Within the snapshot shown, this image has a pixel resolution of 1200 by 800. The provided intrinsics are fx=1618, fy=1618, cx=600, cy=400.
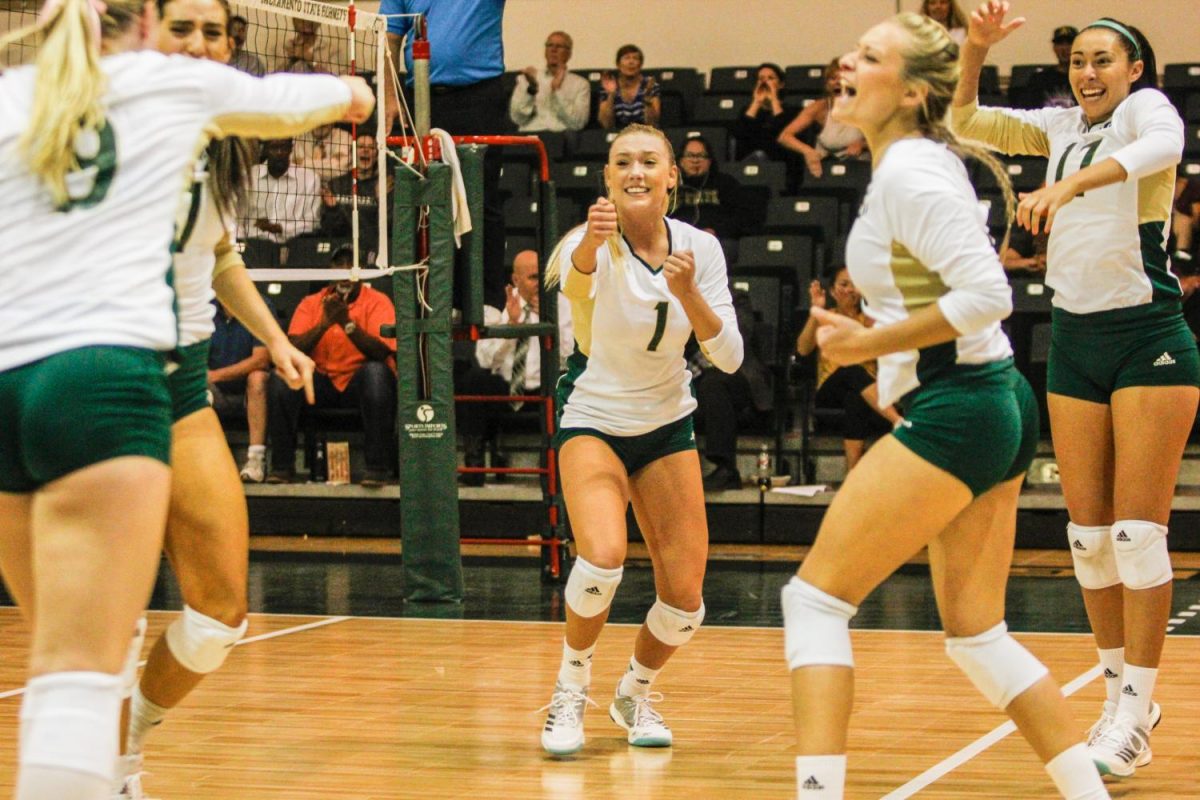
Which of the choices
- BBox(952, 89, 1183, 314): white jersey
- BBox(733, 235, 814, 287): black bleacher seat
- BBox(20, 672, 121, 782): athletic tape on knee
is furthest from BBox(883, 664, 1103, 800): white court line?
BBox(733, 235, 814, 287): black bleacher seat

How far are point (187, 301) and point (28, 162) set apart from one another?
1098 millimetres

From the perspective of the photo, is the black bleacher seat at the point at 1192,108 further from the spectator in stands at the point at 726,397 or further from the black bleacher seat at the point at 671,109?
the spectator in stands at the point at 726,397

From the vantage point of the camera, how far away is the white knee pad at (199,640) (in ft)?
11.9

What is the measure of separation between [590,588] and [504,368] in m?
5.29

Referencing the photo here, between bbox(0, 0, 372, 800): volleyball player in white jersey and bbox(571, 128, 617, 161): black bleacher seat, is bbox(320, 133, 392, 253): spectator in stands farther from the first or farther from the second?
bbox(0, 0, 372, 800): volleyball player in white jersey

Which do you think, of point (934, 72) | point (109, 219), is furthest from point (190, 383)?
point (934, 72)

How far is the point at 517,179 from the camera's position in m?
12.0

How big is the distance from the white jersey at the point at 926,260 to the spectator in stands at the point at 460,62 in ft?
15.5

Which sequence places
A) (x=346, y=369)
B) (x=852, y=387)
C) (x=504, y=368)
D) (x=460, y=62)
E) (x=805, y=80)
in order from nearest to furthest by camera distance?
(x=460, y=62) < (x=852, y=387) < (x=504, y=368) < (x=346, y=369) < (x=805, y=80)

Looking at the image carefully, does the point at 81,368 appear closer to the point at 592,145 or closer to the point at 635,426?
the point at 635,426

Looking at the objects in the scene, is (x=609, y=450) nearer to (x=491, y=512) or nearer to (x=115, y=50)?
(x=115, y=50)

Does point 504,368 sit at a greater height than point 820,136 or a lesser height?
lesser

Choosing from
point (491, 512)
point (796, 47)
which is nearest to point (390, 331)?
point (491, 512)

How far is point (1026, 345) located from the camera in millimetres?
9562
